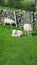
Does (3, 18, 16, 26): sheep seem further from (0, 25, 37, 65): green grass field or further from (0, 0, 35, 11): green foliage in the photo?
(0, 0, 35, 11): green foliage

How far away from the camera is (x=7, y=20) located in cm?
1404

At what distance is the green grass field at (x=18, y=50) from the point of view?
870cm

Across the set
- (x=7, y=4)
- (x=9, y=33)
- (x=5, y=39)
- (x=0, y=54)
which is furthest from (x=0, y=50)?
(x=7, y=4)

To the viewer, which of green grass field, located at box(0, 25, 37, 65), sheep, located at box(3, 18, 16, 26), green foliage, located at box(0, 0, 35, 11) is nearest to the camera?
green grass field, located at box(0, 25, 37, 65)

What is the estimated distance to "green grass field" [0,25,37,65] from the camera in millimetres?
8703

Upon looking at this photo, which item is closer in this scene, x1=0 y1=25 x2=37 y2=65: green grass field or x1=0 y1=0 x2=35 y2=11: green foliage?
x1=0 y1=25 x2=37 y2=65: green grass field

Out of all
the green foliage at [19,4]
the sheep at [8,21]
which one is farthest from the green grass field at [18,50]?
the green foliage at [19,4]

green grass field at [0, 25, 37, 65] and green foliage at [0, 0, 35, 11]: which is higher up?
green foliage at [0, 0, 35, 11]

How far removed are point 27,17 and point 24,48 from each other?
403 cm

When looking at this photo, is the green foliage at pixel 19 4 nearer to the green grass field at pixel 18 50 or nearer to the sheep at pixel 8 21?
the sheep at pixel 8 21

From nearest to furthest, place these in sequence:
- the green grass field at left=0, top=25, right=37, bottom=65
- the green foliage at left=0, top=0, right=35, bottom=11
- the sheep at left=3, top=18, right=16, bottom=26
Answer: the green grass field at left=0, top=25, right=37, bottom=65, the sheep at left=3, top=18, right=16, bottom=26, the green foliage at left=0, top=0, right=35, bottom=11

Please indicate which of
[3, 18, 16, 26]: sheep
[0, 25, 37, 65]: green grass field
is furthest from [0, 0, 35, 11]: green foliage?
[0, 25, 37, 65]: green grass field

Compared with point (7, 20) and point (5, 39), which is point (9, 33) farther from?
point (7, 20)

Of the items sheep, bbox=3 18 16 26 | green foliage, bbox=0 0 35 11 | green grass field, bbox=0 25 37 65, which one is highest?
green foliage, bbox=0 0 35 11
